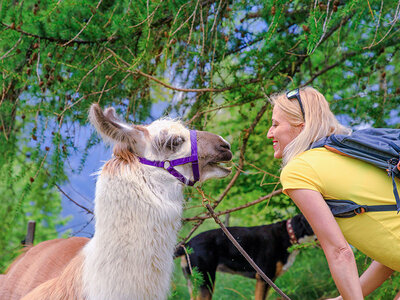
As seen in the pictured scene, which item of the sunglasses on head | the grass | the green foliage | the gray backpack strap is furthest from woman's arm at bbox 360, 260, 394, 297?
the grass

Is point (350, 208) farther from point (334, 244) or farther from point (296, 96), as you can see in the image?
point (296, 96)

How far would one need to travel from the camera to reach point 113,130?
232 cm

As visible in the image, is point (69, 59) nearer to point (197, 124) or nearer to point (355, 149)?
point (197, 124)

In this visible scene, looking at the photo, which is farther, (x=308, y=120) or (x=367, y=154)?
(x=308, y=120)

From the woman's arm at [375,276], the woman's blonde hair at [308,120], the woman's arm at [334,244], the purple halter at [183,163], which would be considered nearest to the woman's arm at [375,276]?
the woman's arm at [375,276]

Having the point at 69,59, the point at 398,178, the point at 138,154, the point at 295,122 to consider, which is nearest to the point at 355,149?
the point at 398,178

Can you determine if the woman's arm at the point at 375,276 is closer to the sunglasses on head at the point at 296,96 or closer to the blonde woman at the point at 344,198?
the blonde woman at the point at 344,198

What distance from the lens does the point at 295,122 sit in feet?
7.48

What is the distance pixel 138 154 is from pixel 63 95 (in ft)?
6.39

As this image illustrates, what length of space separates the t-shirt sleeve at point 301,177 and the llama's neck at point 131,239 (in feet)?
2.25

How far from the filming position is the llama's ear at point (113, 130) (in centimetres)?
224

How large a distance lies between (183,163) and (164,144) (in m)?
0.15

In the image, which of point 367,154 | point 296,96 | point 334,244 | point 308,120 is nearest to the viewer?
point 334,244

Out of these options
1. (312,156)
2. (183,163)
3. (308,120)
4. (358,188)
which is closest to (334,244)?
(358,188)
